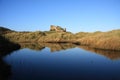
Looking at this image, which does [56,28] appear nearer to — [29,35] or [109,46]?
[29,35]

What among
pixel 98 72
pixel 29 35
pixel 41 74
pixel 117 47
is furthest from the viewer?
pixel 29 35

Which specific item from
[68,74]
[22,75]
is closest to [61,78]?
[68,74]

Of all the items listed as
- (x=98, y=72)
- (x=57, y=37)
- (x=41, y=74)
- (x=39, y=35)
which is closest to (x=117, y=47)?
(x=98, y=72)

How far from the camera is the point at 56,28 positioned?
15325 cm

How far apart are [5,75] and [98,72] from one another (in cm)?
1004

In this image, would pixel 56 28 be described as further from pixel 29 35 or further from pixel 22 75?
pixel 22 75

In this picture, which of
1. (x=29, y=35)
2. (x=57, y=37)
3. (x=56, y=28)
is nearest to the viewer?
(x=57, y=37)

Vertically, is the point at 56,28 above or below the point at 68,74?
above

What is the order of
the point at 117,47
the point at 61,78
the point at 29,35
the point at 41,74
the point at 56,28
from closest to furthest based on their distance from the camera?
the point at 61,78, the point at 41,74, the point at 117,47, the point at 29,35, the point at 56,28

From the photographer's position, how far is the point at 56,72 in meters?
21.3

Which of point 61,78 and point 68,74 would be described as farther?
point 68,74

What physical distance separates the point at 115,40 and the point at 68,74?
26.2m

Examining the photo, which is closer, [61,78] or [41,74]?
[61,78]

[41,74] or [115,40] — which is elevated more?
[115,40]
